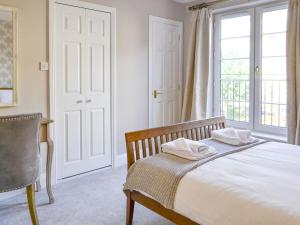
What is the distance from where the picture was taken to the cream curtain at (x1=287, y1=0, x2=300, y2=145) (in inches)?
125

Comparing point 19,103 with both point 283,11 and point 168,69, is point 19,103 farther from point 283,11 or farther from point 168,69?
point 283,11

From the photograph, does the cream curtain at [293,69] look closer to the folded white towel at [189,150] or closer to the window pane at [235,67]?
the window pane at [235,67]

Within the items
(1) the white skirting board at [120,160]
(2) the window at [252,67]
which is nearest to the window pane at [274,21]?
(2) the window at [252,67]

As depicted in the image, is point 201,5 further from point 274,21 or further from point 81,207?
point 81,207

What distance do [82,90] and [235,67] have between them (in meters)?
2.18

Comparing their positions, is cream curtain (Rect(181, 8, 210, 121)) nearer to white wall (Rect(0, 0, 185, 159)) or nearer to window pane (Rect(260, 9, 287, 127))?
white wall (Rect(0, 0, 185, 159))

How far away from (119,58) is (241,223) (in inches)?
110

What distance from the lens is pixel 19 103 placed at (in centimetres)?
288

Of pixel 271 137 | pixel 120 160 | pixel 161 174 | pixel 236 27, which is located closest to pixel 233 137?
pixel 161 174

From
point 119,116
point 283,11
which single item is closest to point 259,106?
point 283,11

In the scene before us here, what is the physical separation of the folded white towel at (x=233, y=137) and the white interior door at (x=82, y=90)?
5.18ft

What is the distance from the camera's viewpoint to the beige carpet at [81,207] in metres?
2.38

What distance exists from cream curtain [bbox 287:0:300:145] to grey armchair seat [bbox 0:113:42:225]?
2736mm

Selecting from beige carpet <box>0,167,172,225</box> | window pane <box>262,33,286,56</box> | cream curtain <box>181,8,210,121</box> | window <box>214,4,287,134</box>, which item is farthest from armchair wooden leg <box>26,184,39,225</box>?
window pane <box>262,33,286,56</box>
